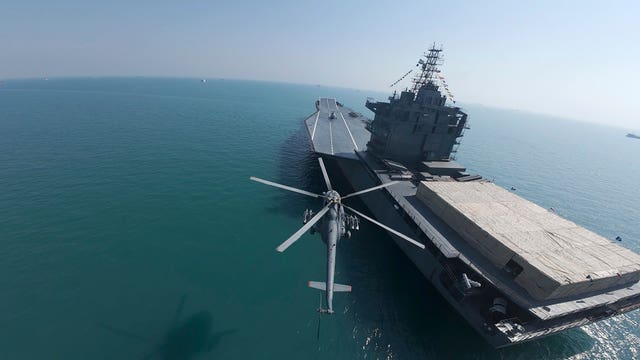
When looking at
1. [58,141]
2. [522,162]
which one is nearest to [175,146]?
[58,141]

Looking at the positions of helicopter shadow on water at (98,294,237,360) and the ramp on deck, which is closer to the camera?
helicopter shadow on water at (98,294,237,360)

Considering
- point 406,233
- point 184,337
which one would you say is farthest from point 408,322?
point 184,337

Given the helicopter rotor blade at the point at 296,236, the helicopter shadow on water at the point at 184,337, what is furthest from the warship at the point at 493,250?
the helicopter shadow on water at the point at 184,337

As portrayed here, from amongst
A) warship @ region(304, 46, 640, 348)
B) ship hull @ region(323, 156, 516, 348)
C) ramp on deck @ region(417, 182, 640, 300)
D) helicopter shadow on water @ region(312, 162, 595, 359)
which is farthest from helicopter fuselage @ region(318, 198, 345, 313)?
ramp on deck @ region(417, 182, 640, 300)

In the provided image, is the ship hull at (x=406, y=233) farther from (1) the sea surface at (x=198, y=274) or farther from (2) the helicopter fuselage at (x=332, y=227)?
(2) the helicopter fuselage at (x=332, y=227)

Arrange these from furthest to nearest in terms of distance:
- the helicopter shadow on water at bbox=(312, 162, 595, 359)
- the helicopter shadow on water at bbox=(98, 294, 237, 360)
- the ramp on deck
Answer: the helicopter shadow on water at bbox=(312, 162, 595, 359) → the ramp on deck → the helicopter shadow on water at bbox=(98, 294, 237, 360)

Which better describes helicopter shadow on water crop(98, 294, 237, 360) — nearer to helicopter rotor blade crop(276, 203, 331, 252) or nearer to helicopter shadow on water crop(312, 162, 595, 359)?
helicopter shadow on water crop(312, 162, 595, 359)

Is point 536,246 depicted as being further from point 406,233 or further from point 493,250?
point 406,233
